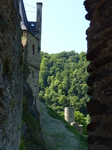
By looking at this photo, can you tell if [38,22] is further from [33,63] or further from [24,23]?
[33,63]

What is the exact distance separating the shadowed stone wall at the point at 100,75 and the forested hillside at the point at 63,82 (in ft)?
191

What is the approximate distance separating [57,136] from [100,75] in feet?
65.4

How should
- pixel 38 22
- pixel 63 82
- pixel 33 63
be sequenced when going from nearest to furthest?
pixel 33 63 < pixel 38 22 < pixel 63 82

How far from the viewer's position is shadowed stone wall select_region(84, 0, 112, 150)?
2.78 meters

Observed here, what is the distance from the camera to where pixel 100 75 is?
302 centimetres

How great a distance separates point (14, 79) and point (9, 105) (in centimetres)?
82

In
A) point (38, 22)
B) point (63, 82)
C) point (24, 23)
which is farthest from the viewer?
point (63, 82)

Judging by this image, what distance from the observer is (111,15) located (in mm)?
2949

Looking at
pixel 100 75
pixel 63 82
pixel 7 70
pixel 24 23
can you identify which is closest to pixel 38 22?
pixel 24 23

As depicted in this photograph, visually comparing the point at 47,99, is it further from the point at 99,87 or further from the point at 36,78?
the point at 99,87

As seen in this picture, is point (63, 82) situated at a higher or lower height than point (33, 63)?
higher

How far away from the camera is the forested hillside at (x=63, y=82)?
221 feet

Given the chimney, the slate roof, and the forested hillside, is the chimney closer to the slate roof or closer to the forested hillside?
the slate roof

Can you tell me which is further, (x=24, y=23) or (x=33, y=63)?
(x=33, y=63)
